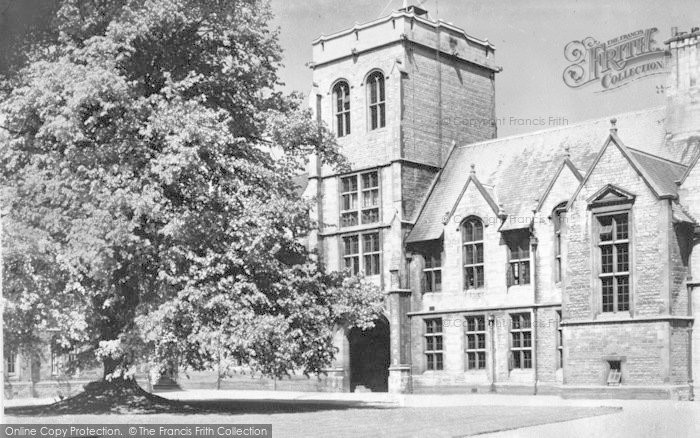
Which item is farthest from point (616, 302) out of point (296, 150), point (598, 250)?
point (296, 150)

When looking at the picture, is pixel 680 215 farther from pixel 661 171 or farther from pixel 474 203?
pixel 474 203

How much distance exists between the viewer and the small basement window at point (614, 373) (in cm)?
3045

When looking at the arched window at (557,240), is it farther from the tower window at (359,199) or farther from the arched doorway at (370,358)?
the arched doorway at (370,358)

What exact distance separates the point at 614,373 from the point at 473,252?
35.7ft

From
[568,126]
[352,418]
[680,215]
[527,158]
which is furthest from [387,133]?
[352,418]

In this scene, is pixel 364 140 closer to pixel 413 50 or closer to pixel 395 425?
pixel 413 50

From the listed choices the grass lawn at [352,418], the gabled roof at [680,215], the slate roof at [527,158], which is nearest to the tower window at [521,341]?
the slate roof at [527,158]

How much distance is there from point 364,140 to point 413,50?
4710 mm

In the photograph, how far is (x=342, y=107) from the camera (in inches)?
1816

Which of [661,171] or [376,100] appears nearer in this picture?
[661,171]

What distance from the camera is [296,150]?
89.6ft

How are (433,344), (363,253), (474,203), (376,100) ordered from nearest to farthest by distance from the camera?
(474,203) < (433,344) < (363,253) < (376,100)

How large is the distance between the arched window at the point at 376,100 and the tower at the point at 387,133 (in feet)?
0.15

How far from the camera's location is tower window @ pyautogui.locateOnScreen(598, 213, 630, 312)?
3097cm
